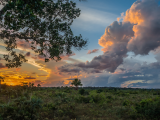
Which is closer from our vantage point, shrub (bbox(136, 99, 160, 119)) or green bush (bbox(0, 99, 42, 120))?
green bush (bbox(0, 99, 42, 120))

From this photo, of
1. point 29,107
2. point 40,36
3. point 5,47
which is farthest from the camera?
point 5,47

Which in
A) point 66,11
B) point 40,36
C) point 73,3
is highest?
point 73,3

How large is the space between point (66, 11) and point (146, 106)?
13.1 metres

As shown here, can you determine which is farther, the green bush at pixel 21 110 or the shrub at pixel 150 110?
the shrub at pixel 150 110

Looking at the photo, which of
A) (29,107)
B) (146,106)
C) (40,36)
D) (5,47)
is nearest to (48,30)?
(40,36)

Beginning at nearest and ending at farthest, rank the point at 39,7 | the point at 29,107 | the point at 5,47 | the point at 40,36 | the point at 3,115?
the point at 39,7 < the point at 3,115 < the point at 29,107 < the point at 40,36 < the point at 5,47

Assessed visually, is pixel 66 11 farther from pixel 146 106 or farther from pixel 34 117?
pixel 146 106

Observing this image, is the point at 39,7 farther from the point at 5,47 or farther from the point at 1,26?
the point at 5,47

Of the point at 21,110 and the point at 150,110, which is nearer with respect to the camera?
the point at 21,110

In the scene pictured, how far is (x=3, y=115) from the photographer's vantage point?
10438 millimetres

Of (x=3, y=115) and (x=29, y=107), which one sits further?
(x=29, y=107)

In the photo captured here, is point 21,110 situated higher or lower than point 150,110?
higher

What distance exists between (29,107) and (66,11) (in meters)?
9.22

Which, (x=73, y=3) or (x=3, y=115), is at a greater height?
(x=73, y=3)
